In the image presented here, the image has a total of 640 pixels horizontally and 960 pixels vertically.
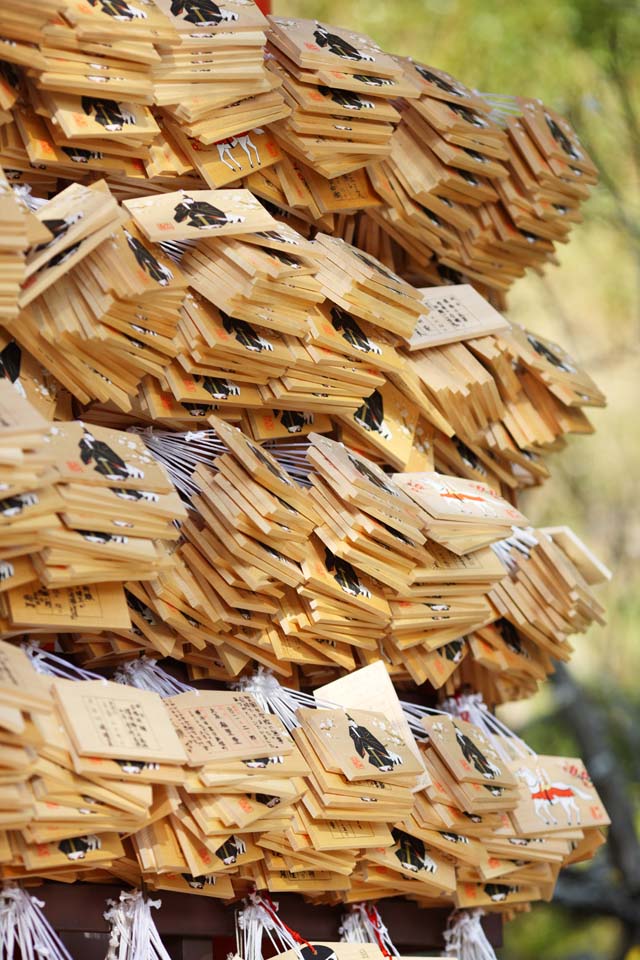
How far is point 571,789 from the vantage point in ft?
11.0

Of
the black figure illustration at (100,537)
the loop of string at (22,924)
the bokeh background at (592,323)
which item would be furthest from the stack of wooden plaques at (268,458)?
the bokeh background at (592,323)

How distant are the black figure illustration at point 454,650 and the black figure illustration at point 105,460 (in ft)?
3.61

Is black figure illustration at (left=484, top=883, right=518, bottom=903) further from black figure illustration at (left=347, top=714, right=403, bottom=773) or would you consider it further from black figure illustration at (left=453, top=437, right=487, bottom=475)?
black figure illustration at (left=453, top=437, right=487, bottom=475)

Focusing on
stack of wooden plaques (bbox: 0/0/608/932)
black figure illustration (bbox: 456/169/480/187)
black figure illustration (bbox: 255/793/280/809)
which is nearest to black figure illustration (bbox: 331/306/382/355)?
stack of wooden plaques (bbox: 0/0/608/932)

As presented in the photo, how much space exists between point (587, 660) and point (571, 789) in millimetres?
7020

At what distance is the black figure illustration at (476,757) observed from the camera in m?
3.02

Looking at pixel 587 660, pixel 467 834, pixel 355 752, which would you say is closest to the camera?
pixel 355 752

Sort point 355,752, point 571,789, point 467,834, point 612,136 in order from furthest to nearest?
point 612,136 < point 571,789 < point 467,834 < point 355,752

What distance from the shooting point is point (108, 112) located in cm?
259

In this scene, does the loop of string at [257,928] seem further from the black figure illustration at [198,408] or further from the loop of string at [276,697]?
the black figure illustration at [198,408]

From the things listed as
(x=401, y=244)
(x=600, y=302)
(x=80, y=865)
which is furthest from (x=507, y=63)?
(x=80, y=865)

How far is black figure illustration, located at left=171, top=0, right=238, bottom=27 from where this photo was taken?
2719 millimetres

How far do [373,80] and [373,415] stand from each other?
77 cm

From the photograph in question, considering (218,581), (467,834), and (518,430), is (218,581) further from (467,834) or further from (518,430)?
(518,430)
